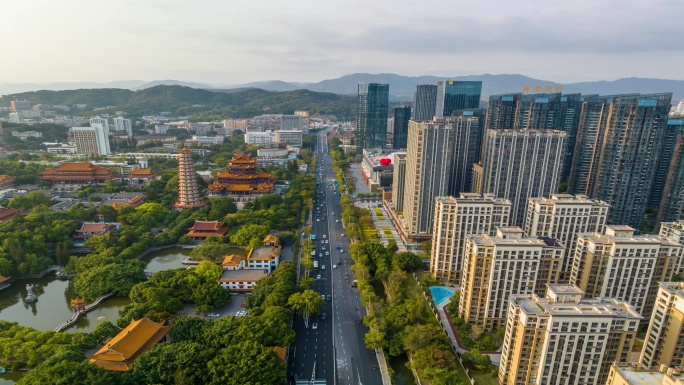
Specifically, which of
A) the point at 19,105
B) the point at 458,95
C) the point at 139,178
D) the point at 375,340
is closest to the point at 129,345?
the point at 375,340

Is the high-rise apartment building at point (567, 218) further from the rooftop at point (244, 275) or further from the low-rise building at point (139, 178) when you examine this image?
the low-rise building at point (139, 178)

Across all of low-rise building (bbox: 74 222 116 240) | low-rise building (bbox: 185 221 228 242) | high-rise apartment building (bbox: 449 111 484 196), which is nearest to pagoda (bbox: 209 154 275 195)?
low-rise building (bbox: 185 221 228 242)

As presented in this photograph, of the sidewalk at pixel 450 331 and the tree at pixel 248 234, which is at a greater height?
the tree at pixel 248 234

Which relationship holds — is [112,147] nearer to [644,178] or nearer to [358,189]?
[358,189]

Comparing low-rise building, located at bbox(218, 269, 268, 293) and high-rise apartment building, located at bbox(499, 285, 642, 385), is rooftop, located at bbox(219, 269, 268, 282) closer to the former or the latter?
low-rise building, located at bbox(218, 269, 268, 293)

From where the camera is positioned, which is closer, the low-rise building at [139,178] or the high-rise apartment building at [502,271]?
the high-rise apartment building at [502,271]

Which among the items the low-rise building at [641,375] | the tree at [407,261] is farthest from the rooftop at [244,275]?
the low-rise building at [641,375]

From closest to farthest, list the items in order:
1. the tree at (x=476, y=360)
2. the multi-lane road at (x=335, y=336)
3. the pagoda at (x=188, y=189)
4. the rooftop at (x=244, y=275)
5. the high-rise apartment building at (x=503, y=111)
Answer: the tree at (x=476, y=360) < the multi-lane road at (x=335, y=336) < the rooftop at (x=244, y=275) < the pagoda at (x=188, y=189) < the high-rise apartment building at (x=503, y=111)

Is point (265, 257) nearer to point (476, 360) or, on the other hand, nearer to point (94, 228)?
point (476, 360)
